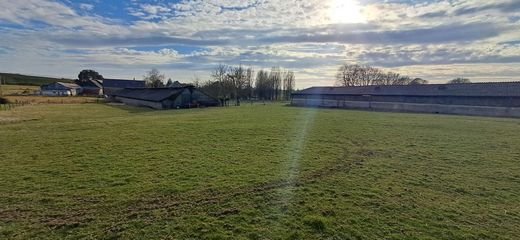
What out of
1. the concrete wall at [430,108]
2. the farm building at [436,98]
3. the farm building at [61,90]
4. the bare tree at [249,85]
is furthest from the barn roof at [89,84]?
the farm building at [436,98]

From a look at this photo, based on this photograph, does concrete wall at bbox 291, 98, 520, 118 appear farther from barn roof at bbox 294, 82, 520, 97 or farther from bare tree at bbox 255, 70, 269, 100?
bare tree at bbox 255, 70, 269, 100

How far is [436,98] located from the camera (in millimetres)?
44219

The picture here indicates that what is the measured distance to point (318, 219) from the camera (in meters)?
5.01

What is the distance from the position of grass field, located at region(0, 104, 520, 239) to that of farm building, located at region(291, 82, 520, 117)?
34597mm

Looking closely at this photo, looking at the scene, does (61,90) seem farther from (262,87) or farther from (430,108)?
(430,108)

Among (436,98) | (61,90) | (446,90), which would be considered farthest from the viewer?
(61,90)

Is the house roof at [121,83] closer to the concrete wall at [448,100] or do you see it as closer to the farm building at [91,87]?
the farm building at [91,87]

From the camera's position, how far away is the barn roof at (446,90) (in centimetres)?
3831

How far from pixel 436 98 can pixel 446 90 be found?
2.44m

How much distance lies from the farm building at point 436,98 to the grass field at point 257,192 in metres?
34.6

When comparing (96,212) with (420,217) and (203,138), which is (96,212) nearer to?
(420,217)

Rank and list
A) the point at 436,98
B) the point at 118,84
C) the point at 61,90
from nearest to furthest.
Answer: the point at 436,98, the point at 61,90, the point at 118,84

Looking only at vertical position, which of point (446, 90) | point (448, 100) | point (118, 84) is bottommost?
point (448, 100)

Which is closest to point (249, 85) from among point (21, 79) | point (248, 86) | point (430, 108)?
point (248, 86)
